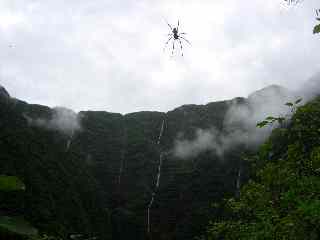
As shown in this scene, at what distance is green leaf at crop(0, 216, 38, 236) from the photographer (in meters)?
1.60

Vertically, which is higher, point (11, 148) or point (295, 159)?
point (11, 148)

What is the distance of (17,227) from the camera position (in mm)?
1614

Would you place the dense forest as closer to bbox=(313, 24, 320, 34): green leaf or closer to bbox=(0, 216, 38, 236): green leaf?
bbox=(313, 24, 320, 34): green leaf

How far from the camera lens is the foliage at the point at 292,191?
7672 mm

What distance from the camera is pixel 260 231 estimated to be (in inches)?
402

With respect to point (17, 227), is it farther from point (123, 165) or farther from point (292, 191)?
point (123, 165)

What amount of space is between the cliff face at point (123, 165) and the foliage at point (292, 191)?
187 ft

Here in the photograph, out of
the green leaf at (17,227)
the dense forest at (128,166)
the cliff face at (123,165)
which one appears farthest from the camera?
the cliff face at (123,165)

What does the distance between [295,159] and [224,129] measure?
109466mm

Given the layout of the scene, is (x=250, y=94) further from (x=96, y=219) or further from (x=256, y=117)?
(x=96, y=219)

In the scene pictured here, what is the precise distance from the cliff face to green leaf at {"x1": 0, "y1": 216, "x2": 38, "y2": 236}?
65.3m

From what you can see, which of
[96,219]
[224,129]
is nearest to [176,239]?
[96,219]

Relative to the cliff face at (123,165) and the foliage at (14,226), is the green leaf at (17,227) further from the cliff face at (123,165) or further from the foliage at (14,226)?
the cliff face at (123,165)

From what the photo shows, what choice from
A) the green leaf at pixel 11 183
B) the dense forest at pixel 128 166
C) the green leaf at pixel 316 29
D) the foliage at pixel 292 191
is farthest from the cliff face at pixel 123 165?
the green leaf at pixel 11 183
